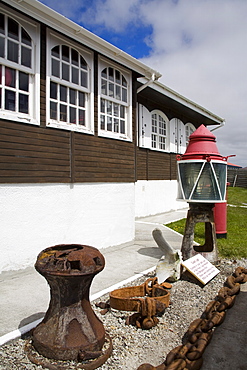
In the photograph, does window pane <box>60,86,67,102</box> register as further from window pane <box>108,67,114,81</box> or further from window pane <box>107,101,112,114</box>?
window pane <box>108,67,114,81</box>

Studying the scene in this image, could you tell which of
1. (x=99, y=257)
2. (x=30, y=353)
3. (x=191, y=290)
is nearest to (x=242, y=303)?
(x=191, y=290)

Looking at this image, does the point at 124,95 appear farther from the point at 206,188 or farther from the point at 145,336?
the point at 145,336

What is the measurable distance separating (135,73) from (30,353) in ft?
24.5

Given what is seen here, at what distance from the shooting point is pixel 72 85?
682 cm

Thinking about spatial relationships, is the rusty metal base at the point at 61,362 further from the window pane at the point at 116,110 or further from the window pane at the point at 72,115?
the window pane at the point at 116,110

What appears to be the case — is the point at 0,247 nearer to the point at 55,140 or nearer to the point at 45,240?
the point at 45,240

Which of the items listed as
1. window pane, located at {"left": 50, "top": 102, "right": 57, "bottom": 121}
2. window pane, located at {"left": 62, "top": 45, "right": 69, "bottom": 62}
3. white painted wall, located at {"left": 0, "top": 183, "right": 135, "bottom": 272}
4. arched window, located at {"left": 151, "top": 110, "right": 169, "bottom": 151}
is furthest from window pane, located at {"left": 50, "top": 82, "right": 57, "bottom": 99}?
arched window, located at {"left": 151, "top": 110, "right": 169, "bottom": 151}

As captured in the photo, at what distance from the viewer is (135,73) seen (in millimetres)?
8570

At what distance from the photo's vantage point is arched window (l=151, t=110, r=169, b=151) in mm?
14812

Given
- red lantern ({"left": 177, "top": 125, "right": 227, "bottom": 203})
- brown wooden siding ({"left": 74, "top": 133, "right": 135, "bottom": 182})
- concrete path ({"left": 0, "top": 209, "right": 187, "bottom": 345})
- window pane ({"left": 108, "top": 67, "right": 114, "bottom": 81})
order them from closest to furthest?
concrete path ({"left": 0, "top": 209, "right": 187, "bottom": 345})
red lantern ({"left": 177, "top": 125, "right": 227, "bottom": 203})
brown wooden siding ({"left": 74, "top": 133, "right": 135, "bottom": 182})
window pane ({"left": 108, "top": 67, "right": 114, "bottom": 81})

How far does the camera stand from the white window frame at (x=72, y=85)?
625 centimetres

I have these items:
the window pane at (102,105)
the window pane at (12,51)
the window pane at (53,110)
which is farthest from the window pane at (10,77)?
the window pane at (102,105)

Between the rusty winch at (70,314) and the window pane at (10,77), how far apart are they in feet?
12.9

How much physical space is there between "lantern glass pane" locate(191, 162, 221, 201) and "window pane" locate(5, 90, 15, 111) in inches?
148
